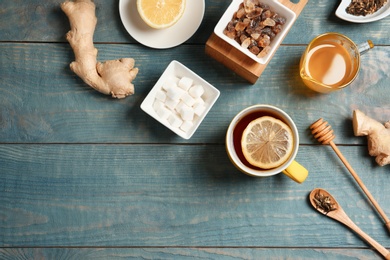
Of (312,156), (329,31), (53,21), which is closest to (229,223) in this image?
(312,156)

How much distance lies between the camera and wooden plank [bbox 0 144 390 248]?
1149 millimetres

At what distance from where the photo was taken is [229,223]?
3.78ft

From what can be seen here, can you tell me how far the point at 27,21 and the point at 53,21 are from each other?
7 cm

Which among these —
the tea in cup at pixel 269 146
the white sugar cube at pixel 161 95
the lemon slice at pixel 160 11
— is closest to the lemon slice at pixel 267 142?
the tea in cup at pixel 269 146

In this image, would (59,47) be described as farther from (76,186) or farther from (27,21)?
(76,186)

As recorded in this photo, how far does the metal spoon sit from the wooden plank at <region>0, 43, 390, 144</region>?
0.14 m

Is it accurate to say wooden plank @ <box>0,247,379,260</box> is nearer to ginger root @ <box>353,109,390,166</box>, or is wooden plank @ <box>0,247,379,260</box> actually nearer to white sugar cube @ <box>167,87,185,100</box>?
ginger root @ <box>353,109,390,166</box>

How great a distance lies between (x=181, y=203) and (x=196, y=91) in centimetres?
30

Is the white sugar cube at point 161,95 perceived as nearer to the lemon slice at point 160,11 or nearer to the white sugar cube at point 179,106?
the white sugar cube at point 179,106

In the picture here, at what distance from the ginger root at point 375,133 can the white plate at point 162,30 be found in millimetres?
478

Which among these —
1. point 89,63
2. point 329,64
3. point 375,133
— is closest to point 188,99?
point 89,63

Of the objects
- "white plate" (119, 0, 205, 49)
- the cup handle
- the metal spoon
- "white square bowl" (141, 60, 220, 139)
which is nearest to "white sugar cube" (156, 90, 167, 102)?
"white square bowl" (141, 60, 220, 139)

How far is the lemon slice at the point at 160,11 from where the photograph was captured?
1.08 meters

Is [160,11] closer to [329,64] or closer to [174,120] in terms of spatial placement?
[174,120]
